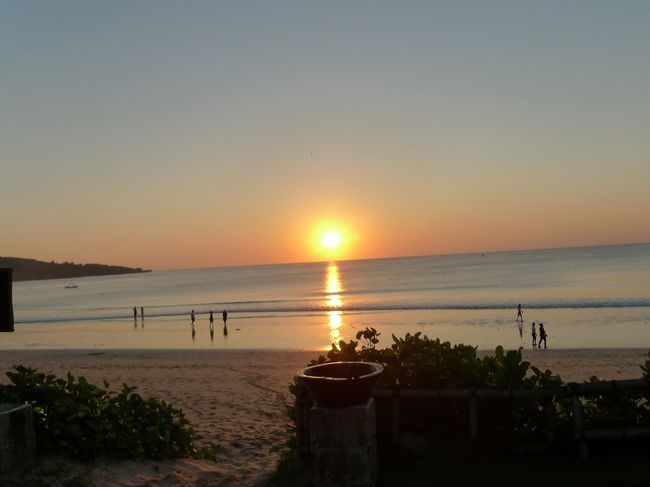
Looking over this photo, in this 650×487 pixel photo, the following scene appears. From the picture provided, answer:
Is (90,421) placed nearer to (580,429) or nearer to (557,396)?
(557,396)

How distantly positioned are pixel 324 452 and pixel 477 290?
71.4 m

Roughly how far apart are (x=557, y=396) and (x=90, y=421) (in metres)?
5.37

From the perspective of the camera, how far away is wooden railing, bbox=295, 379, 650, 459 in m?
6.32

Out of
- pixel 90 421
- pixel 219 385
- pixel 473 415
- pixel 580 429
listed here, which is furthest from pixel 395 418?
pixel 219 385

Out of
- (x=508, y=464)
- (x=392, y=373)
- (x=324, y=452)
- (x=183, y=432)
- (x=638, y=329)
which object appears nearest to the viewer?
(x=324, y=452)

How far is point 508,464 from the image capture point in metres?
6.24

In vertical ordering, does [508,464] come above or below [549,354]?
above

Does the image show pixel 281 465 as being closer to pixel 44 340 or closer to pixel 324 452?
pixel 324 452

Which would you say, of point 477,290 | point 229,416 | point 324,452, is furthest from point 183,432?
point 477,290


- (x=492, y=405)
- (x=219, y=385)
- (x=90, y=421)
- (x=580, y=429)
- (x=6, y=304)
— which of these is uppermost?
(x=6, y=304)

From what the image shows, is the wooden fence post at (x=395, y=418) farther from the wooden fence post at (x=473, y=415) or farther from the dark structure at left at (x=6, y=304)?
the dark structure at left at (x=6, y=304)

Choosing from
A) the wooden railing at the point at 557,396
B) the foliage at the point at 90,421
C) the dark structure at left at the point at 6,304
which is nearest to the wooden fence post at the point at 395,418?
the wooden railing at the point at 557,396

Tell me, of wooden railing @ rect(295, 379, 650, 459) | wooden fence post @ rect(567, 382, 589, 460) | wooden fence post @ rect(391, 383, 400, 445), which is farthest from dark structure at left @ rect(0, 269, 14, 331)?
wooden fence post @ rect(567, 382, 589, 460)

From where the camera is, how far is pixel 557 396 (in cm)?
648
